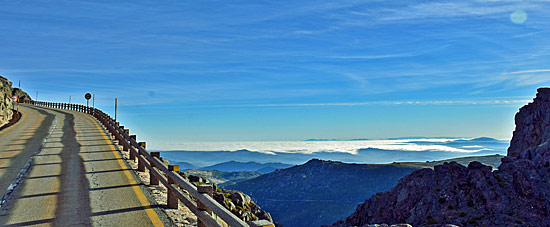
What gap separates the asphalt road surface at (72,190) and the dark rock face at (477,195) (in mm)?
41625

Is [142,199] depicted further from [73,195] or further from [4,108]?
[4,108]

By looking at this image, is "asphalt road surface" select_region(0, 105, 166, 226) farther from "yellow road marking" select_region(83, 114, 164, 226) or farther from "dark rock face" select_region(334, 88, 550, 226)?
"dark rock face" select_region(334, 88, 550, 226)

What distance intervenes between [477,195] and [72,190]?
50.7m

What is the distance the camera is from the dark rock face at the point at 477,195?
147 ft

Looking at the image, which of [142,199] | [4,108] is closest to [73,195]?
[142,199]

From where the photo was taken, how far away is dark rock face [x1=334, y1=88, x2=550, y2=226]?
44750 millimetres

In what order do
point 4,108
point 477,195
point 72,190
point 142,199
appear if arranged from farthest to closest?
point 477,195, point 4,108, point 72,190, point 142,199

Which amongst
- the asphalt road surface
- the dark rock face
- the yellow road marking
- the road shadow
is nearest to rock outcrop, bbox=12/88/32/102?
the dark rock face

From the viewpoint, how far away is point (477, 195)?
50.0 meters

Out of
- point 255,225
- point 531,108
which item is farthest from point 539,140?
point 255,225

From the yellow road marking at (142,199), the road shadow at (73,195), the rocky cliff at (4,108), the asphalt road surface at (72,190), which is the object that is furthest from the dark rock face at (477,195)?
the rocky cliff at (4,108)

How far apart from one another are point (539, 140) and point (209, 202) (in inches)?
3168

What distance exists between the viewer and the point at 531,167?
52.6 m

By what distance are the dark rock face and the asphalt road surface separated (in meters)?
41.6
